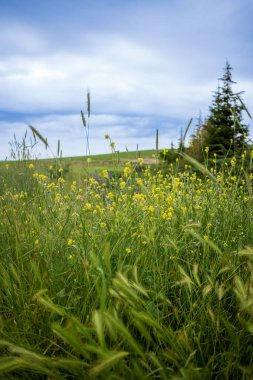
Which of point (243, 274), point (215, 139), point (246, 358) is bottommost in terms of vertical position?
point (246, 358)

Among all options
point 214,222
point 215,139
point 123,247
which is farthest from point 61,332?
point 215,139

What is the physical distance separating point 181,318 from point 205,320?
0.23m

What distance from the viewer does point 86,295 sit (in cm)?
226

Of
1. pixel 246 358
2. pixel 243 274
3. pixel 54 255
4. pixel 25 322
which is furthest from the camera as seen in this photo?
pixel 54 255

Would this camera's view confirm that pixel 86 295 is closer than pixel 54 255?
Yes

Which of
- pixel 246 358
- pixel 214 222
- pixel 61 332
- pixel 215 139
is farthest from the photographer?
pixel 215 139

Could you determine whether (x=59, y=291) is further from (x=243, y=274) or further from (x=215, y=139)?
(x=215, y=139)

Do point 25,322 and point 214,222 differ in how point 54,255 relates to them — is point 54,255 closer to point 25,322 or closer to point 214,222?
point 25,322

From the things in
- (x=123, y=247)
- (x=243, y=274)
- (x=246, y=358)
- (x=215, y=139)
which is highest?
(x=215, y=139)

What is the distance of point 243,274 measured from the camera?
254 centimetres

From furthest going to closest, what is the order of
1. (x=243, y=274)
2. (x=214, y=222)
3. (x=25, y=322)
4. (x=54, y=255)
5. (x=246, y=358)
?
(x=214, y=222), (x=54, y=255), (x=243, y=274), (x=25, y=322), (x=246, y=358)

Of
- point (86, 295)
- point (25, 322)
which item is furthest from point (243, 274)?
point (25, 322)

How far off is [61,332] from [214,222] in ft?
6.41

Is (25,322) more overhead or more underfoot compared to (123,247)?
more underfoot
